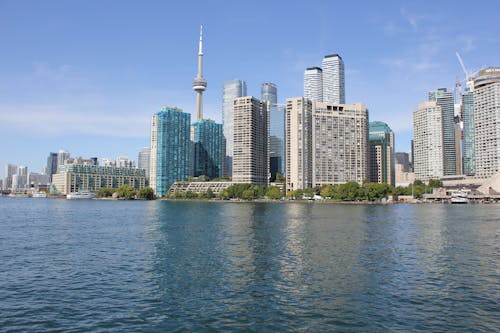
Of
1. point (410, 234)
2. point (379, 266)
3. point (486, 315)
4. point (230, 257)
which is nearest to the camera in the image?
point (486, 315)

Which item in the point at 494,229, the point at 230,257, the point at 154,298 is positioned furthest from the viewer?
the point at 494,229

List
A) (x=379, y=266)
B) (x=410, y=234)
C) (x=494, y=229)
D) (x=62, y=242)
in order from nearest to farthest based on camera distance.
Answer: (x=379, y=266) < (x=62, y=242) < (x=410, y=234) < (x=494, y=229)

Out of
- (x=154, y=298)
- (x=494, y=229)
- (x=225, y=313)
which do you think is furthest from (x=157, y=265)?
(x=494, y=229)

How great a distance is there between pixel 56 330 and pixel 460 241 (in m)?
66.5

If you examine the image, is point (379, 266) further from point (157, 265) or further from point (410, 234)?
point (410, 234)

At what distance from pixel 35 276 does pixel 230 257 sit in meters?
23.2

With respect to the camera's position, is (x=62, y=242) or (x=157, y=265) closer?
(x=157, y=265)

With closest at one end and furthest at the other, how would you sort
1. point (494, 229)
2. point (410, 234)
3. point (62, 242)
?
1. point (62, 242)
2. point (410, 234)
3. point (494, 229)

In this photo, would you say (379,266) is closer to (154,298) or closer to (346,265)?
(346,265)

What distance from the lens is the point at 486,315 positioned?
104ft

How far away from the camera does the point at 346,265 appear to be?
49906 millimetres

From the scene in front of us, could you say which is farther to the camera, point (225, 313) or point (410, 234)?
point (410, 234)

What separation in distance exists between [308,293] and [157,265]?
66.8ft

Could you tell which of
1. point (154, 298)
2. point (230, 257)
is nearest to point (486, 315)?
point (154, 298)
